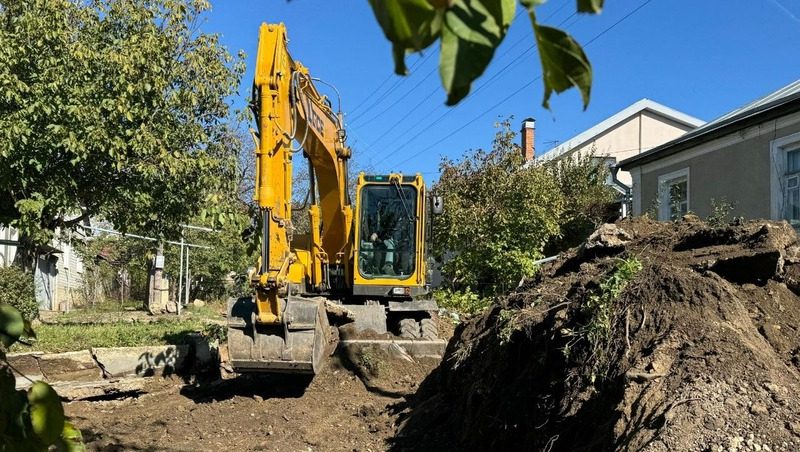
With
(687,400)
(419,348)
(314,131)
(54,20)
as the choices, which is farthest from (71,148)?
(687,400)

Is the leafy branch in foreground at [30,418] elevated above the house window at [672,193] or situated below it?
below

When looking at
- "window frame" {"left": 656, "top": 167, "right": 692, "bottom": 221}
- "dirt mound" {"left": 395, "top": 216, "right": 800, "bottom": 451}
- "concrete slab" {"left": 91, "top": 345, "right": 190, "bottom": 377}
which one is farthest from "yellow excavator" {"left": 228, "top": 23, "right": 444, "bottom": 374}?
"window frame" {"left": 656, "top": 167, "right": 692, "bottom": 221}

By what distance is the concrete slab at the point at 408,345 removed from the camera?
29.7 ft

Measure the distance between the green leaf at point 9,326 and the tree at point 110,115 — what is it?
30.5 feet

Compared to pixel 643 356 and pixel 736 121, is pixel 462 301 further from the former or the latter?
pixel 643 356

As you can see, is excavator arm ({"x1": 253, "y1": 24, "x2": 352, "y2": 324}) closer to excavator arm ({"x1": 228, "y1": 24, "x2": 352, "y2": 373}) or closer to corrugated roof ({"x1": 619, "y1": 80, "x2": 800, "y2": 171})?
excavator arm ({"x1": 228, "y1": 24, "x2": 352, "y2": 373})

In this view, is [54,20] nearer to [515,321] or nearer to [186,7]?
[186,7]

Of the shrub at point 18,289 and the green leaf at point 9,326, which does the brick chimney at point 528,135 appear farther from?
the green leaf at point 9,326

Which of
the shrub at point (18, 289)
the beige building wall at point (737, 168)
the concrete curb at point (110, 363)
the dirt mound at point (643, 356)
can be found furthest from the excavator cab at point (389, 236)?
the shrub at point (18, 289)

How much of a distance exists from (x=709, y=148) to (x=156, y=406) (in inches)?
491

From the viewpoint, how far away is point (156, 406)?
27.8 ft

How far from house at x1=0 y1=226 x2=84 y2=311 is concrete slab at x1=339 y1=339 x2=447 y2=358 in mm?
15000

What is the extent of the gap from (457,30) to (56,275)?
29451 mm

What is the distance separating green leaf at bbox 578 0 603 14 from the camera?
77cm
